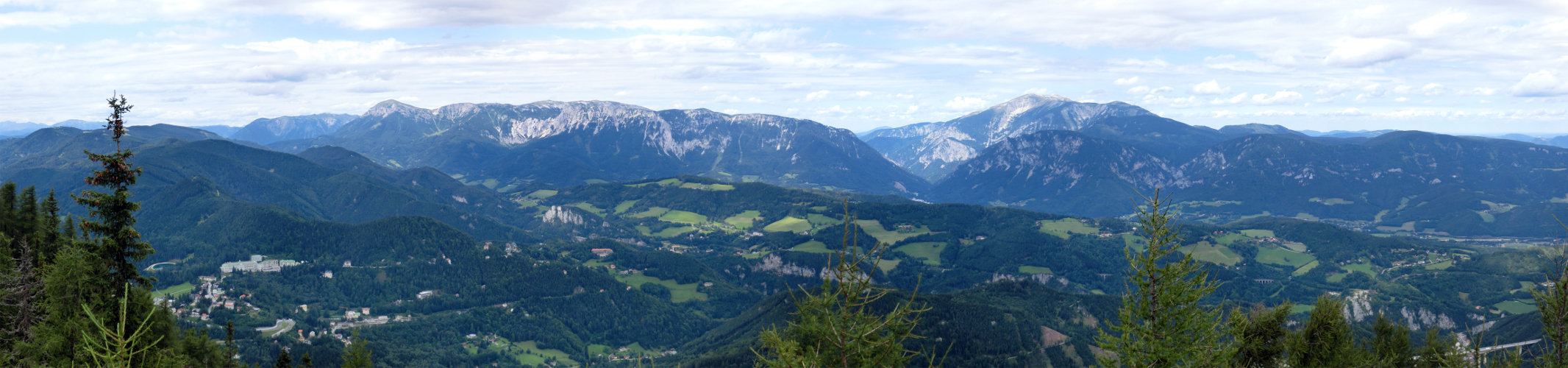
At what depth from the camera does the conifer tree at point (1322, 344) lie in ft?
163

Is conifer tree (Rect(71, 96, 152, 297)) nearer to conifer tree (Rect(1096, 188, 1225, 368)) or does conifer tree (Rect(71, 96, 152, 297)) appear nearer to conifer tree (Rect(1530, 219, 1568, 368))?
conifer tree (Rect(1096, 188, 1225, 368))

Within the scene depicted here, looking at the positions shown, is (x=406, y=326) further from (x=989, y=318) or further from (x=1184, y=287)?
(x=1184, y=287)

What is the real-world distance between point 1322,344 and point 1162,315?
130 ft

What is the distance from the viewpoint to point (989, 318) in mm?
169125

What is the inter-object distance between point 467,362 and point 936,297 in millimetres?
113108

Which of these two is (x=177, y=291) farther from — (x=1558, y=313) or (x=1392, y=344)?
(x=1558, y=313)

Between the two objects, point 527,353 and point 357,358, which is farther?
point 527,353

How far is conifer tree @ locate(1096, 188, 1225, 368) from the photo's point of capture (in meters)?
20.1

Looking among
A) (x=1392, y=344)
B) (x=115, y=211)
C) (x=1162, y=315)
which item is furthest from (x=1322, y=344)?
(x=115, y=211)

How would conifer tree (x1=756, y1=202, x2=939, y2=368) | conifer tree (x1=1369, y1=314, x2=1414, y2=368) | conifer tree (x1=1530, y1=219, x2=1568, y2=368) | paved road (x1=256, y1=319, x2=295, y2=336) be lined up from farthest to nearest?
1. paved road (x1=256, y1=319, x2=295, y2=336)
2. conifer tree (x1=1369, y1=314, x2=1414, y2=368)
3. conifer tree (x1=1530, y1=219, x2=1568, y2=368)
4. conifer tree (x1=756, y1=202, x2=939, y2=368)

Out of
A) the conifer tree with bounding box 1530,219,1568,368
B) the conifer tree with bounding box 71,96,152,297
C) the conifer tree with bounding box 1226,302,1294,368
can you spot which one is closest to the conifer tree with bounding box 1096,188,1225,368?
the conifer tree with bounding box 1530,219,1568,368

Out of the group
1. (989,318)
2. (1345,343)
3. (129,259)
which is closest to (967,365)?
(989,318)

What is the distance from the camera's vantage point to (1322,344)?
49.8 metres

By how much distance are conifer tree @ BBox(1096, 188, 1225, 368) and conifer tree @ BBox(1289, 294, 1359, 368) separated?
3687 centimetres
